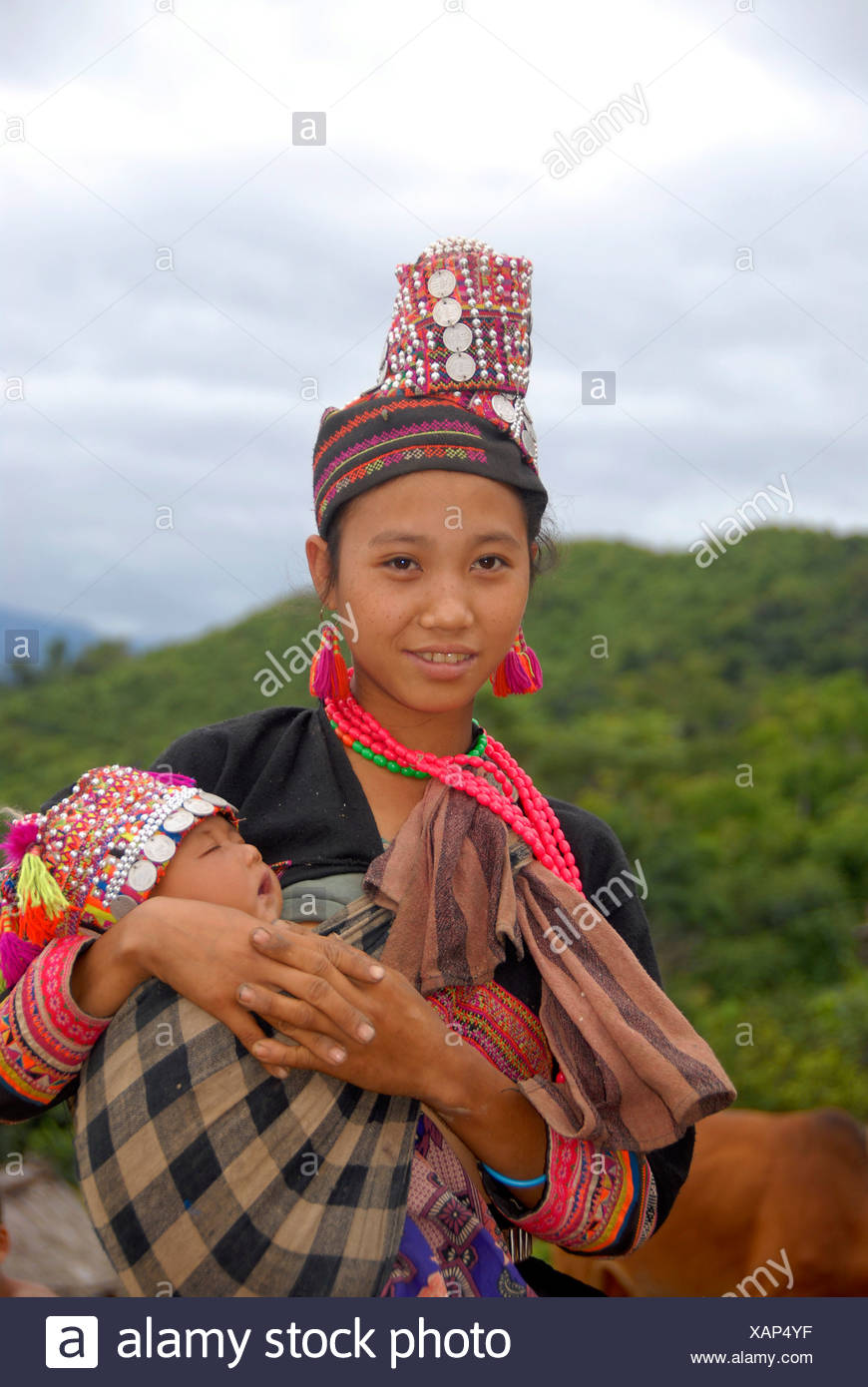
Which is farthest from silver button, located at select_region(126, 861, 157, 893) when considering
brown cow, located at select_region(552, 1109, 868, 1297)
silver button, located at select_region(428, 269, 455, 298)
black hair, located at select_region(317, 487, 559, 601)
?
brown cow, located at select_region(552, 1109, 868, 1297)

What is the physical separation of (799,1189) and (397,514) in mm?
3851

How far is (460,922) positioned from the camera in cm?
194

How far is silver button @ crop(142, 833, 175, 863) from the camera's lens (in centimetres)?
184

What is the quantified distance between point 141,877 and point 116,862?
0.04 metres

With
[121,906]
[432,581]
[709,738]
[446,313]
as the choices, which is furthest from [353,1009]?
[709,738]

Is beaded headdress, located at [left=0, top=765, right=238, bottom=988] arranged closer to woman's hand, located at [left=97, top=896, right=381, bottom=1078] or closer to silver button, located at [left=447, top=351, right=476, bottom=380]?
woman's hand, located at [left=97, top=896, right=381, bottom=1078]

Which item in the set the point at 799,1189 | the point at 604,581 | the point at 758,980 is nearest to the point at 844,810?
the point at 758,980

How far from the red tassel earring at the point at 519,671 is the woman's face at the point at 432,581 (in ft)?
0.68

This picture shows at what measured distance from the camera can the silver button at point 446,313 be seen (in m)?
2.06

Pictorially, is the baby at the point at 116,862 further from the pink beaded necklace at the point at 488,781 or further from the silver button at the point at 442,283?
the silver button at the point at 442,283

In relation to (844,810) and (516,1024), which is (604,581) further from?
(516,1024)

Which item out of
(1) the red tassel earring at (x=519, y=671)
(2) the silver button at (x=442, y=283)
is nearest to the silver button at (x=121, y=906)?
(1) the red tassel earring at (x=519, y=671)

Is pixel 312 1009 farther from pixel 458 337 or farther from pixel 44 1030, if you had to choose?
pixel 458 337

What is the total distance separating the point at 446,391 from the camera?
2.03m
